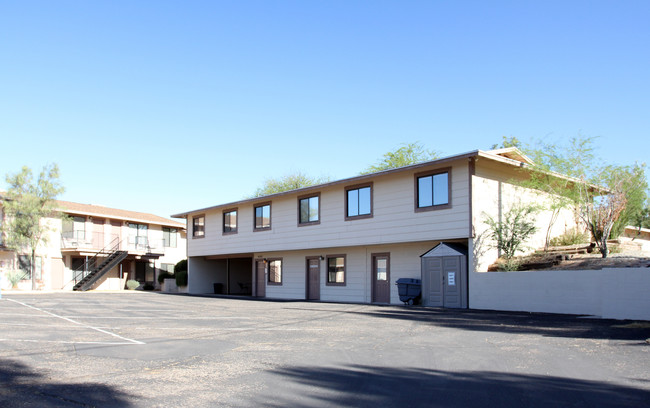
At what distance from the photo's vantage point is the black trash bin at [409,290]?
2130 cm

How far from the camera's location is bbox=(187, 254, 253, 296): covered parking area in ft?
119

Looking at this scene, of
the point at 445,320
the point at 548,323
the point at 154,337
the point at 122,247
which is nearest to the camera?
the point at 154,337

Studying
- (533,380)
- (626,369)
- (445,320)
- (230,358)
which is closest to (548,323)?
(445,320)

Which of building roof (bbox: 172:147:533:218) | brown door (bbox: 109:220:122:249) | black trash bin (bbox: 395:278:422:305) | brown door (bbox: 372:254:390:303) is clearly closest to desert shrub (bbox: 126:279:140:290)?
brown door (bbox: 109:220:122:249)

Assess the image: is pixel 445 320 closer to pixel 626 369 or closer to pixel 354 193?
pixel 626 369

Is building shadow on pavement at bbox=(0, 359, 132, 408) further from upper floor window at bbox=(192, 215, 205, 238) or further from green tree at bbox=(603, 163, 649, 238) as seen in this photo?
upper floor window at bbox=(192, 215, 205, 238)

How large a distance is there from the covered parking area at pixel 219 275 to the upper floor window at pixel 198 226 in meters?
1.85

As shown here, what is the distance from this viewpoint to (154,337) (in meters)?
11.4

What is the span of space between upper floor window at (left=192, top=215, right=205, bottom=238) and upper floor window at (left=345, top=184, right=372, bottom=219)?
1351 centimetres

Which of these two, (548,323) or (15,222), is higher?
(15,222)

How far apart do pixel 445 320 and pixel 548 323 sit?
8.62ft

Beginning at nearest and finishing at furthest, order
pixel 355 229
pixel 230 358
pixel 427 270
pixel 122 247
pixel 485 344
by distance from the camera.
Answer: pixel 230 358 < pixel 485 344 < pixel 427 270 < pixel 355 229 < pixel 122 247

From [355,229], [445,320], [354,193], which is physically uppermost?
[354,193]

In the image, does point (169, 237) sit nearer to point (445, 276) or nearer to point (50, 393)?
point (445, 276)
